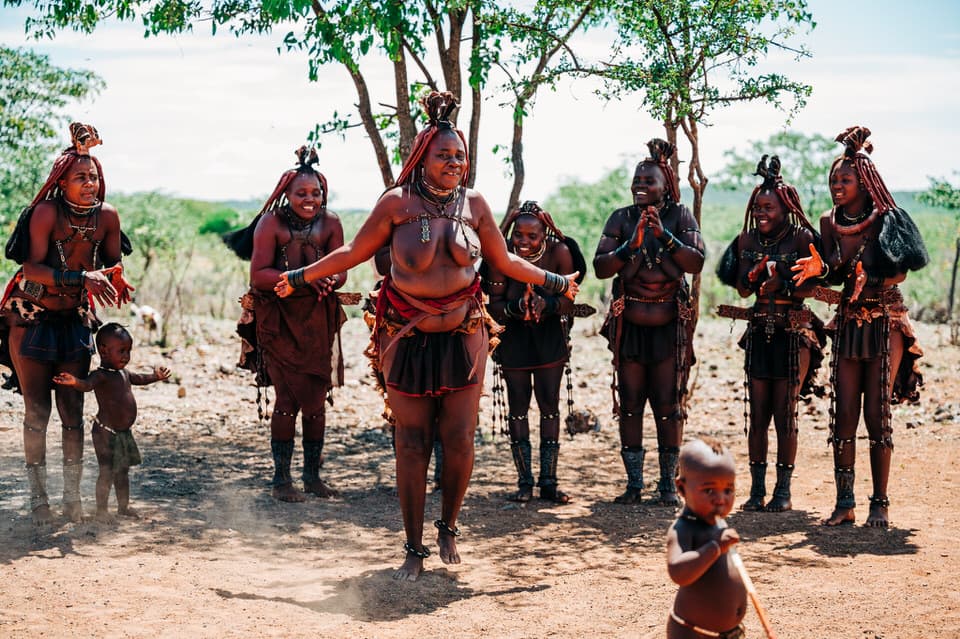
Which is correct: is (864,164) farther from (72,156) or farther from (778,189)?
(72,156)

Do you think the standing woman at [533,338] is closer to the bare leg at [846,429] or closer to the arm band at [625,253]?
the arm band at [625,253]

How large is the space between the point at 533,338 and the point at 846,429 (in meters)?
1.90

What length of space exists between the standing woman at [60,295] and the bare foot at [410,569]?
1925mm

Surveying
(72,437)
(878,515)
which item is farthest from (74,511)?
(878,515)

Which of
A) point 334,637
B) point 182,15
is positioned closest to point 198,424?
point 182,15

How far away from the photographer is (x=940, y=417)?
9.50 metres

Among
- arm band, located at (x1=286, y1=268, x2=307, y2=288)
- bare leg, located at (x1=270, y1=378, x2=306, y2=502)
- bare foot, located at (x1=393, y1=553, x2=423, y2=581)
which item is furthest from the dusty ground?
arm band, located at (x1=286, y1=268, x2=307, y2=288)

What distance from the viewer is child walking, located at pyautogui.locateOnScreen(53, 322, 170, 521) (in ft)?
19.1

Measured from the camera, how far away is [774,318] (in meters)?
6.39

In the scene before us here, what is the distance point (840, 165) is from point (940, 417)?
4315 millimetres

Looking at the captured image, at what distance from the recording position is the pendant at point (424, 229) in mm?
5000

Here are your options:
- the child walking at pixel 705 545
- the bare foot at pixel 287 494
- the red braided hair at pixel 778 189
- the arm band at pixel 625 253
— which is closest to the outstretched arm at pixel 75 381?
the bare foot at pixel 287 494

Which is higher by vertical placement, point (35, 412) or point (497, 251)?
point (497, 251)

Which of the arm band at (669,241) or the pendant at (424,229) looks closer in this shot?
the pendant at (424,229)
